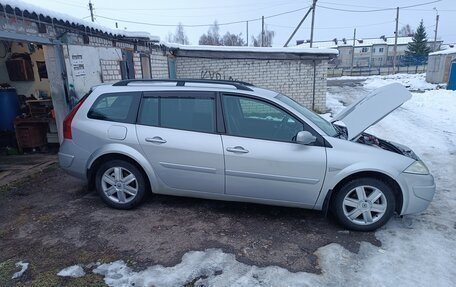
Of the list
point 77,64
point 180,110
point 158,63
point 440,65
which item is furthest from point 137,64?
point 440,65

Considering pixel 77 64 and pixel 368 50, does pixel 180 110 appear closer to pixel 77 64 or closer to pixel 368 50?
pixel 77 64

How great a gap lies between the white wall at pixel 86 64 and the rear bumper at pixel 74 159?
259 cm

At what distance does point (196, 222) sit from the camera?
3.92 meters

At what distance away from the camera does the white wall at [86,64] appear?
6.35 meters

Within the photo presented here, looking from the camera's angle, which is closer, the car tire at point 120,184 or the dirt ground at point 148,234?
the dirt ground at point 148,234

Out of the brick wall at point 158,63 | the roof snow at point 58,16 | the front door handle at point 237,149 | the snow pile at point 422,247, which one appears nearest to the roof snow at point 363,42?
the brick wall at point 158,63

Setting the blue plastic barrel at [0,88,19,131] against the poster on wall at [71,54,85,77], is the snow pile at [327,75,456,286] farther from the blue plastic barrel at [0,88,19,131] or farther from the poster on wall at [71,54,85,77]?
the blue plastic barrel at [0,88,19,131]

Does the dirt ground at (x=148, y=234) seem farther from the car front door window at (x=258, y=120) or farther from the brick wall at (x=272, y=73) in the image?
the brick wall at (x=272, y=73)

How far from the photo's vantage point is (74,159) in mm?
4191

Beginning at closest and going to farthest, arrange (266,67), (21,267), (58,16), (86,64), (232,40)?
(21,267) < (58,16) < (86,64) < (266,67) < (232,40)

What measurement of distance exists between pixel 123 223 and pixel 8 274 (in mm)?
1207

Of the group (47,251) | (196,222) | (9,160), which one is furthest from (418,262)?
(9,160)

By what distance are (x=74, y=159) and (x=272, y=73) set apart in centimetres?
974

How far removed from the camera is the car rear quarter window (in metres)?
4.07
